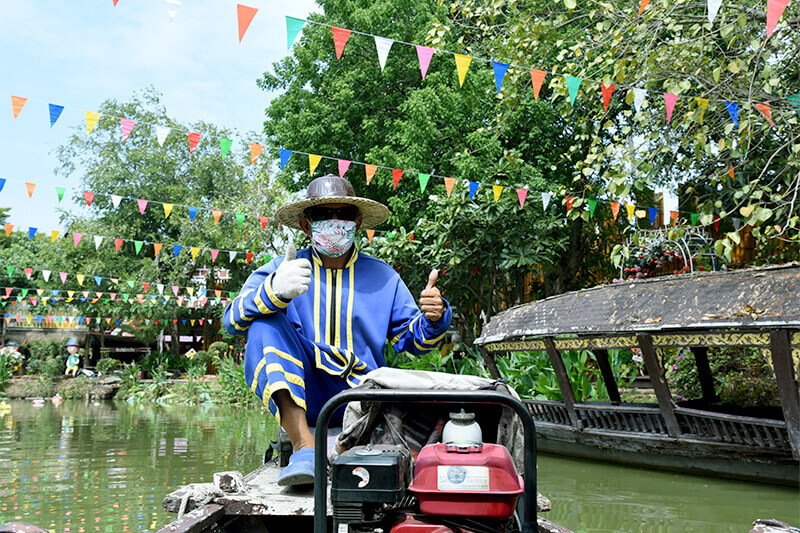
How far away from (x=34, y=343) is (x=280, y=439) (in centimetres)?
2216

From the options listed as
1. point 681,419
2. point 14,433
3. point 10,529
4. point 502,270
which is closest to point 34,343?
point 14,433

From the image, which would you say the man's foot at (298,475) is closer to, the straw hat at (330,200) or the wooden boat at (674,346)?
the straw hat at (330,200)

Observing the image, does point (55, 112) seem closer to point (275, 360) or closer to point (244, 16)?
point (244, 16)

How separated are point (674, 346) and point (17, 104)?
7064mm

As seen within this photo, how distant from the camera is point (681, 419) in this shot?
6109 millimetres

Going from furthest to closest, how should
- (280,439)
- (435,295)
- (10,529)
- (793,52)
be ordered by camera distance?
(793,52), (280,439), (435,295), (10,529)

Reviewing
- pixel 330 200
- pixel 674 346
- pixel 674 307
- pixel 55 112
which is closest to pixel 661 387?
pixel 674 346

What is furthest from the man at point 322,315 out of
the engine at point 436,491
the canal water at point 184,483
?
the canal water at point 184,483

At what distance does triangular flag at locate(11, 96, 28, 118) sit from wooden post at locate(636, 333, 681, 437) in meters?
6.73

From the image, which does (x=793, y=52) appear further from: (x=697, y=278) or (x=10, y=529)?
(x=10, y=529)

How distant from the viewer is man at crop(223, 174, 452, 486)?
264cm

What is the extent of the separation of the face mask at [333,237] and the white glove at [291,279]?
22.5 inches

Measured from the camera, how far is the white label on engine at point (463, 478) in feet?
5.25

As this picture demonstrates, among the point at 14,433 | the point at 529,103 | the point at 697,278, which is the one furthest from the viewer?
the point at 529,103
